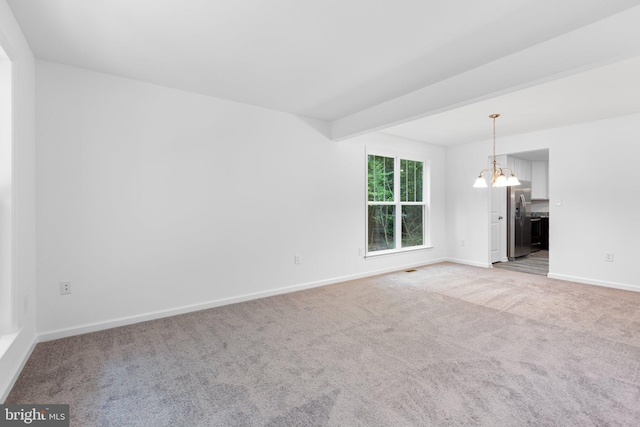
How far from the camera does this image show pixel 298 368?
2.14m

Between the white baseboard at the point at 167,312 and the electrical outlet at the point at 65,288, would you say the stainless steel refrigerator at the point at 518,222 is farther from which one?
the electrical outlet at the point at 65,288

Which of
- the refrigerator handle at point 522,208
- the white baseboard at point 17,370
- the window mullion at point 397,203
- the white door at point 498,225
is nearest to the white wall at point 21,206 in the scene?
the white baseboard at point 17,370

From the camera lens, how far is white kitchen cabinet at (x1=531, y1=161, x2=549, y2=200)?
290 inches

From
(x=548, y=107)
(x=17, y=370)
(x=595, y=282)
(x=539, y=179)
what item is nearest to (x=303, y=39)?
(x=17, y=370)

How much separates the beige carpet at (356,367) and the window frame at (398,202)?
1826 millimetres

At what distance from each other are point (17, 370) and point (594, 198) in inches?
259

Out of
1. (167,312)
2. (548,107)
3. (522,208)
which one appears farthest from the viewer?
(522,208)

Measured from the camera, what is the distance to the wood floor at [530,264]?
5.37 metres

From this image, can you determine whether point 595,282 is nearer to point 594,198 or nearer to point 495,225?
point 594,198

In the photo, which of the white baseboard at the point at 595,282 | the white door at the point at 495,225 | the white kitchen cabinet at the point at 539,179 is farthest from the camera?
the white kitchen cabinet at the point at 539,179

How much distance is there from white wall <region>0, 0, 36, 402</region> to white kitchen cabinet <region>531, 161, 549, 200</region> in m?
9.06

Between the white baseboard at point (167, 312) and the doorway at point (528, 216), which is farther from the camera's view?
the doorway at point (528, 216)

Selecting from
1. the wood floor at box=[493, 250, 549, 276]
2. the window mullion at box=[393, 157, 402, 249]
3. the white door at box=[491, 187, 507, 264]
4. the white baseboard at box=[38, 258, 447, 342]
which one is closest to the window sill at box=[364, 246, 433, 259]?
the window mullion at box=[393, 157, 402, 249]

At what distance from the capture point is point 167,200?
3.18 metres
